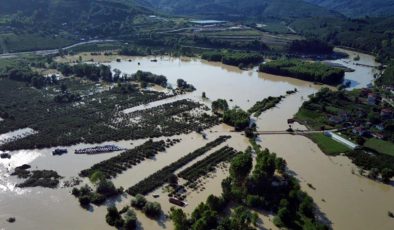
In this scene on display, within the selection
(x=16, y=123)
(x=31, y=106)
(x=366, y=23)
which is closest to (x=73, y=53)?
(x=31, y=106)

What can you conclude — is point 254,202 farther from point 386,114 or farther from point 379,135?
point 386,114

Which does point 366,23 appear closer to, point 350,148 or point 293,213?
point 350,148

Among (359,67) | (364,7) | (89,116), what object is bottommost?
(89,116)

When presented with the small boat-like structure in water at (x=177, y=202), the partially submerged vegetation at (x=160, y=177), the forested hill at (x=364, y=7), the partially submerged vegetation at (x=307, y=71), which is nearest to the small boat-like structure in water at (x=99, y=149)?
the partially submerged vegetation at (x=160, y=177)

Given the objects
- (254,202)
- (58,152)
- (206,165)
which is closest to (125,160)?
(58,152)

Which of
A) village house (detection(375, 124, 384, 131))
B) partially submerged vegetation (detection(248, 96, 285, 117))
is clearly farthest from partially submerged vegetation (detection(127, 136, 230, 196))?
village house (detection(375, 124, 384, 131))

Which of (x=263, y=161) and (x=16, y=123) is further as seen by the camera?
(x=16, y=123)

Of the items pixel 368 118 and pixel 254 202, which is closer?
pixel 254 202

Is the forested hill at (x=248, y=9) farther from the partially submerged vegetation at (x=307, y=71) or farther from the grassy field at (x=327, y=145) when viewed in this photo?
the grassy field at (x=327, y=145)
